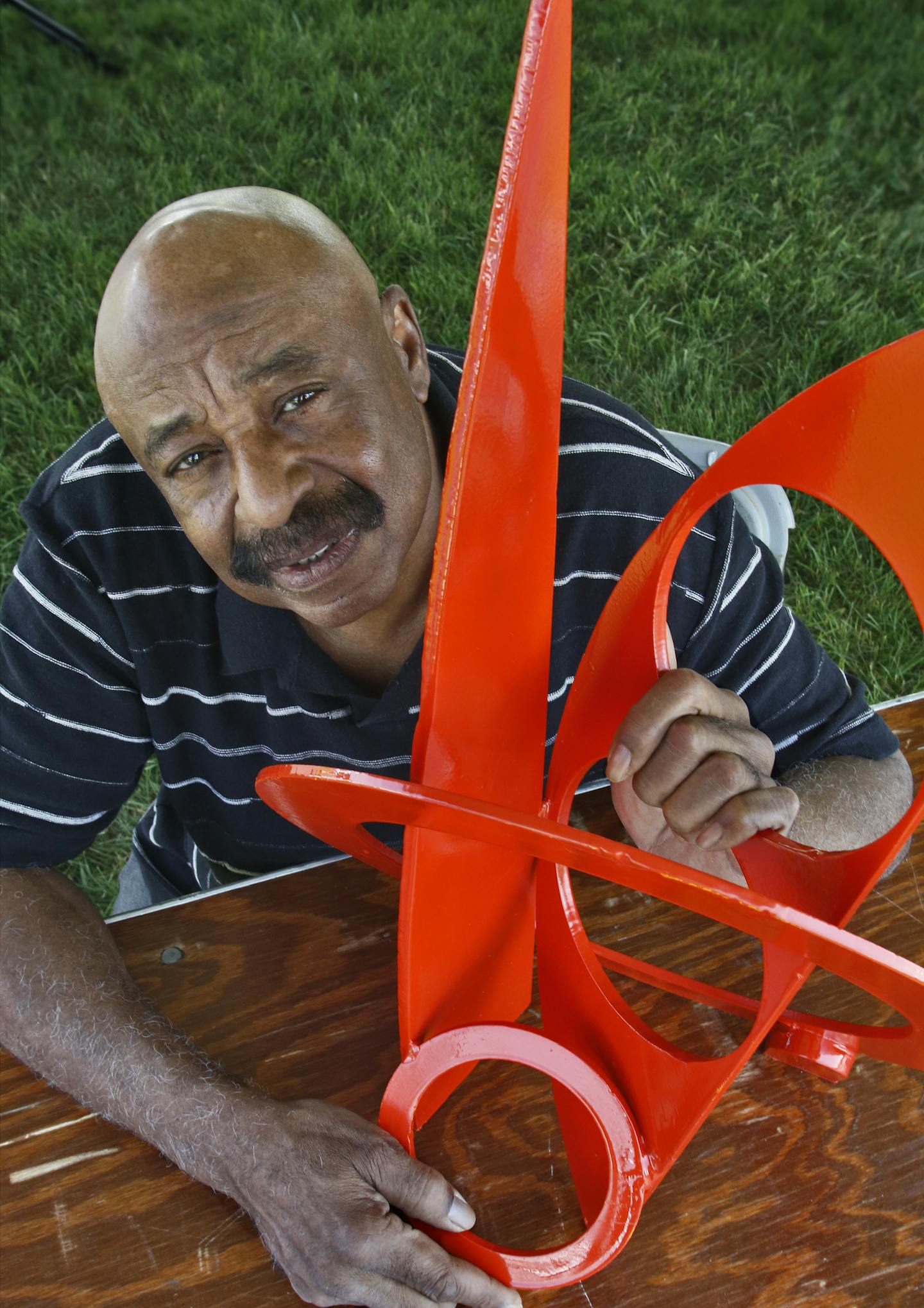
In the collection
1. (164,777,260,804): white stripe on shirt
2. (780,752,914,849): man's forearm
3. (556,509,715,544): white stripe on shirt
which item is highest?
(556,509,715,544): white stripe on shirt

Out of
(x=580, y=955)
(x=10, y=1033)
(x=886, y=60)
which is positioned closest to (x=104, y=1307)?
(x=10, y=1033)

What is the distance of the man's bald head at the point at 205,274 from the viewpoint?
3.11 feet

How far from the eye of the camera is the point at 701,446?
148cm

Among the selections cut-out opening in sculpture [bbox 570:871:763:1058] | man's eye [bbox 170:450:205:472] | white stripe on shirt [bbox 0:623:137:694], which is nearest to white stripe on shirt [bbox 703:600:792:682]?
cut-out opening in sculpture [bbox 570:871:763:1058]

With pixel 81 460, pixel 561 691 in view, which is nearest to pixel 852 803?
pixel 561 691

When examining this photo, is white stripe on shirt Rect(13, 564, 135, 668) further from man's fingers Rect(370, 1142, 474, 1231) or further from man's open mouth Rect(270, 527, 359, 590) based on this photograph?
man's fingers Rect(370, 1142, 474, 1231)

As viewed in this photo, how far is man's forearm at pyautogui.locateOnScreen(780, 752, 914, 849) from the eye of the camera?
1105 millimetres

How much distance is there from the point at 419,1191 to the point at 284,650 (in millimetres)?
538

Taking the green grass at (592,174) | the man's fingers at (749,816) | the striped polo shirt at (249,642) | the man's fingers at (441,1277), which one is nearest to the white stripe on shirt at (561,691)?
the striped polo shirt at (249,642)

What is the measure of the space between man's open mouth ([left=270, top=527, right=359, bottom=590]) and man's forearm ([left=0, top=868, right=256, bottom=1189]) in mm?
395

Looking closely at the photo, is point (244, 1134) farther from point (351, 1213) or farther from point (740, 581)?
point (740, 581)

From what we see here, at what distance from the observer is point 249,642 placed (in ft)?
3.84

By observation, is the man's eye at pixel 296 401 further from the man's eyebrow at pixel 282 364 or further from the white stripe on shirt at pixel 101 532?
the white stripe on shirt at pixel 101 532

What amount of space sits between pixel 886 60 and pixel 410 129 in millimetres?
1326
